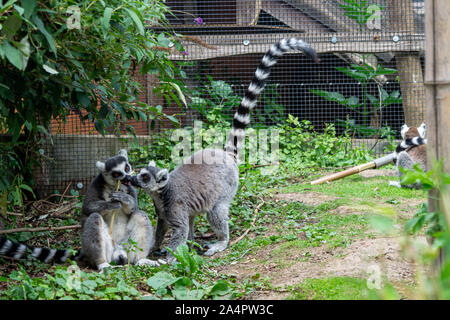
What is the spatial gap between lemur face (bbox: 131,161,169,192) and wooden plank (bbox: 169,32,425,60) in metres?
3.57

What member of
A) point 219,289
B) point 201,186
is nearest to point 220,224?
point 201,186

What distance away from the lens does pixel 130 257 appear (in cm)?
436

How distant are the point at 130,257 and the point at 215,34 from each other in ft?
15.4

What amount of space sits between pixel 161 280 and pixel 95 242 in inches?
40.4

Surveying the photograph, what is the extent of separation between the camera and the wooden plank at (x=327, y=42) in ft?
25.5

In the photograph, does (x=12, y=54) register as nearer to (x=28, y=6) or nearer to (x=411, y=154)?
(x=28, y=6)

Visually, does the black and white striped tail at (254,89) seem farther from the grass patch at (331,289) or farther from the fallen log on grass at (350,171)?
the grass patch at (331,289)

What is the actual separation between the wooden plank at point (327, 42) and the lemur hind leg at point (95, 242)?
13.7 ft

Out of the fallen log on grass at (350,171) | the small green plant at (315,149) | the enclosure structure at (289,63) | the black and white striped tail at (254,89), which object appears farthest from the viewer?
the small green plant at (315,149)

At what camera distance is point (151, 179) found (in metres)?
4.59

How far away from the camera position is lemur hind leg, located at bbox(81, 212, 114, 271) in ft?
13.5

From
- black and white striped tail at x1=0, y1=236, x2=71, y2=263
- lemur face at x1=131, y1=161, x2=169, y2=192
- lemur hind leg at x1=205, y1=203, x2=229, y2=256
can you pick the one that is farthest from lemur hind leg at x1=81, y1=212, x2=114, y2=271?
lemur hind leg at x1=205, y1=203, x2=229, y2=256

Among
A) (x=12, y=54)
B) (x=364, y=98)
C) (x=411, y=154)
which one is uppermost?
(x=364, y=98)

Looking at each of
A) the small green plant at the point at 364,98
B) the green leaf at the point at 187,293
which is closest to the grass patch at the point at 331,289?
the green leaf at the point at 187,293
